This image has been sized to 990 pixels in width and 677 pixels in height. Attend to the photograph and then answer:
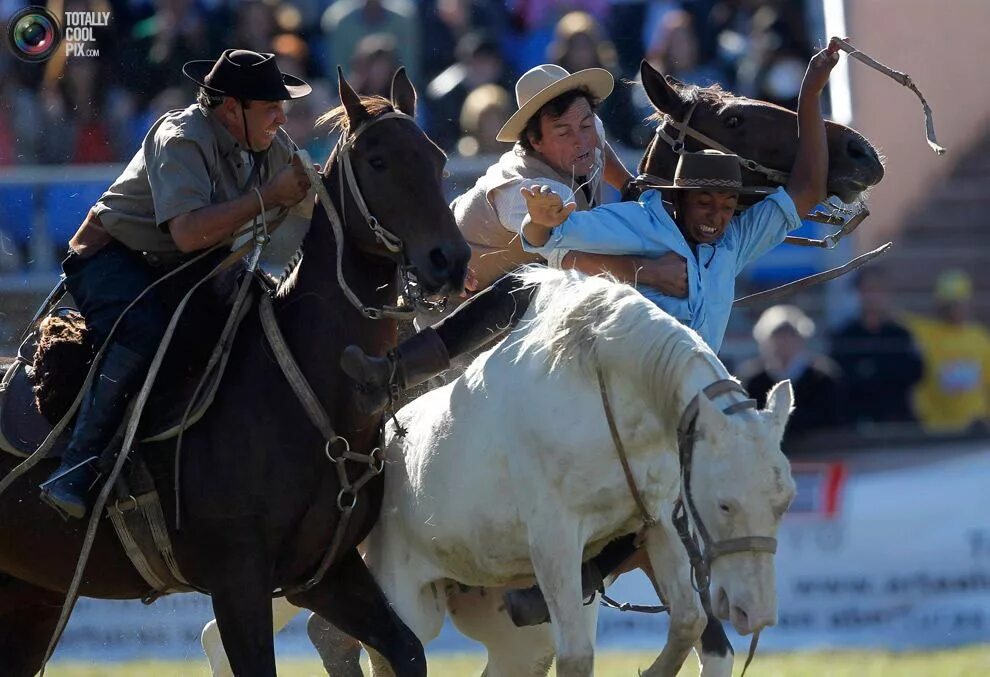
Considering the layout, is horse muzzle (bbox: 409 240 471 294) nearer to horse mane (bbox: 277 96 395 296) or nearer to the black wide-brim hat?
horse mane (bbox: 277 96 395 296)

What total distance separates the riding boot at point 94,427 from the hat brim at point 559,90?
157 centimetres

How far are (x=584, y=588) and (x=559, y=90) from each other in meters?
1.77

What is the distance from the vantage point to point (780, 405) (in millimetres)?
4578

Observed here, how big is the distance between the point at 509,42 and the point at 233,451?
630cm

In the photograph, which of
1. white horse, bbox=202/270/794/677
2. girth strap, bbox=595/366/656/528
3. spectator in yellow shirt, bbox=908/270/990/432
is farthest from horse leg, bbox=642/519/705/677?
spectator in yellow shirt, bbox=908/270/990/432

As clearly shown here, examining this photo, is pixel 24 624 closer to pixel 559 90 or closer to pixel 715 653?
pixel 715 653

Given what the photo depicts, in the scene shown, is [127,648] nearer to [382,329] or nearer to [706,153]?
[382,329]

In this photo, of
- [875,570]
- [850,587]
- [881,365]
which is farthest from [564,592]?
[881,365]

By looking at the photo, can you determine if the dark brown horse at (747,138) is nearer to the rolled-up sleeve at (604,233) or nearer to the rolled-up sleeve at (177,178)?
the rolled-up sleeve at (604,233)

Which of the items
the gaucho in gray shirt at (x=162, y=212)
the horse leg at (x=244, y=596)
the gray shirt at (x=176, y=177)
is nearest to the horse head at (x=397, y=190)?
the gaucho in gray shirt at (x=162, y=212)

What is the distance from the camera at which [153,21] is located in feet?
33.7

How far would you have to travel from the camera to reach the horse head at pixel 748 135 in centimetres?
587

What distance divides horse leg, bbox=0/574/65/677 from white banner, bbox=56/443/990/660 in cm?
269

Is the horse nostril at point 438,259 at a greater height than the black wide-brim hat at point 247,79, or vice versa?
the black wide-brim hat at point 247,79
